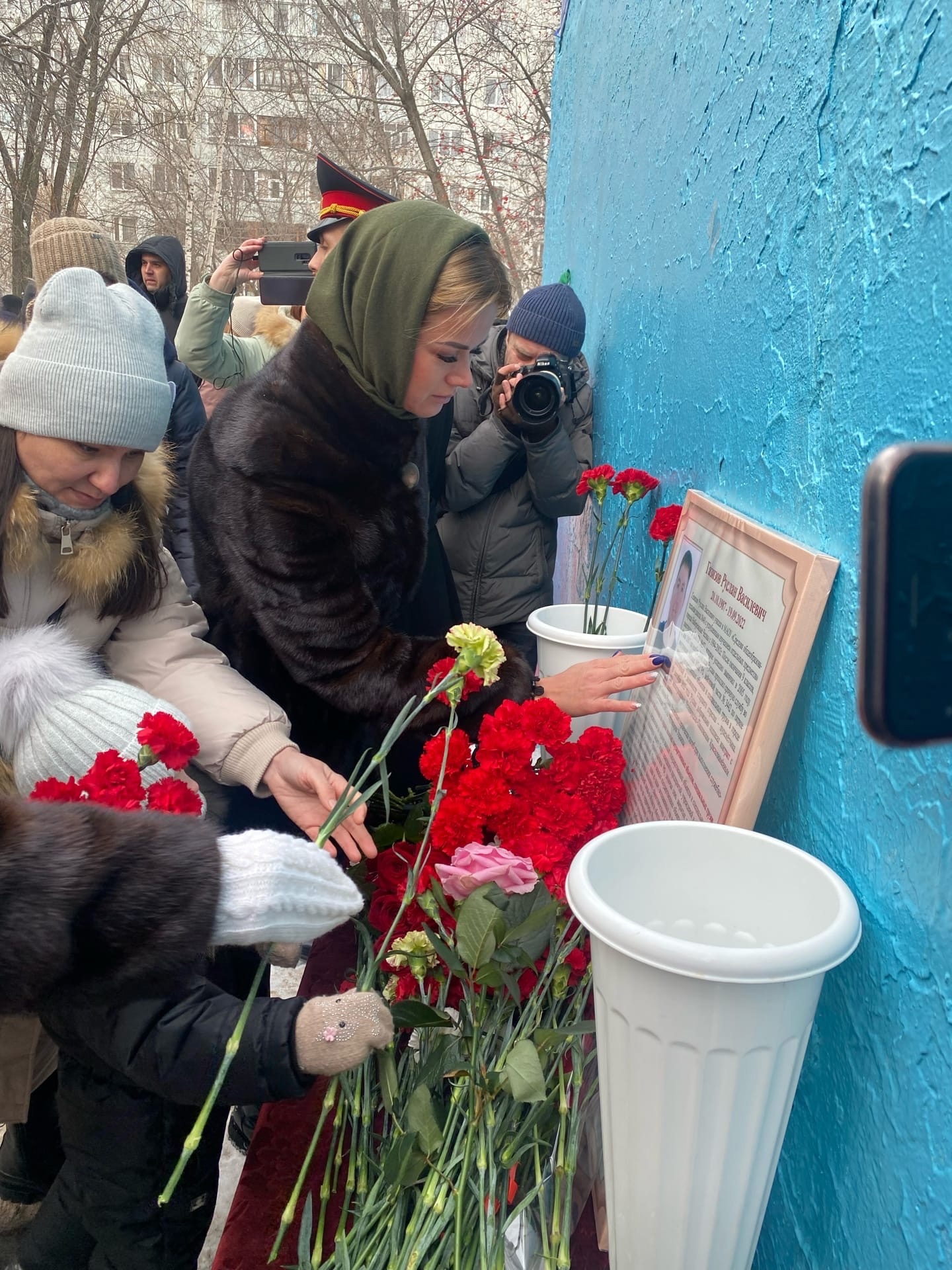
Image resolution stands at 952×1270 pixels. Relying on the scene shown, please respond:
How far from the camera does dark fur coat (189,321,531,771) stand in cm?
158

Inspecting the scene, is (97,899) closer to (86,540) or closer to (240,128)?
(86,540)

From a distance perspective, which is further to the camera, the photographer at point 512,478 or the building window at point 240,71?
the building window at point 240,71

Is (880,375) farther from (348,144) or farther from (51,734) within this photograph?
(348,144)

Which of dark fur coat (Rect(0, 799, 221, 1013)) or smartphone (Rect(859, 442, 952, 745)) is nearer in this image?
smartphone (Rect(859, 442, 952, 745))

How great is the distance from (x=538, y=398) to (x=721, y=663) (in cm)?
157

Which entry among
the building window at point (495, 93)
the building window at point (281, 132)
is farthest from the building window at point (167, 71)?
the building window at point (495, 93)

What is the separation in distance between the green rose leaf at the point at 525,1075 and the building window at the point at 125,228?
585 inches

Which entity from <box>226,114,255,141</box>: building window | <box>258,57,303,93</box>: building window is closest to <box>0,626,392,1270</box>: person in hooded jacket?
<box>258,57,303,93</box>: building window

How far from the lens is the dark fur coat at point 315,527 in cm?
158

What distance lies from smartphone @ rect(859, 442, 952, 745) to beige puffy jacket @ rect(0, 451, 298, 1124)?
1253 mm

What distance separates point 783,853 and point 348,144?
499 inches

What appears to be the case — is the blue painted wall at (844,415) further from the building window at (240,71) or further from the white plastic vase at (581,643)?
the building window at (240,71)

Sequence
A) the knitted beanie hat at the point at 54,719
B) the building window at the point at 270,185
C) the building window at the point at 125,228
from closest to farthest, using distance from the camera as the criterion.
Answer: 1. the knitted beanie hat at the point at 54,719
2. the building window at the point at 270,185
3. the building window at the point at 125,228

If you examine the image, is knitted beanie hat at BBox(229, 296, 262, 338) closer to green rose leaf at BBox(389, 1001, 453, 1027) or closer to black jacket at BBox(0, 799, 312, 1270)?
black jacket at BBox(0, 799, 312, 1270)
